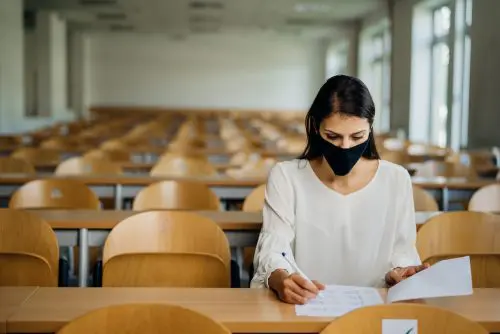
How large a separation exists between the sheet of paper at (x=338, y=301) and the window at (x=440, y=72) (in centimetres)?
896

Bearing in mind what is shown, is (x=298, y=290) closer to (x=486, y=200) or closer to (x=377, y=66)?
(x=486, y=200)

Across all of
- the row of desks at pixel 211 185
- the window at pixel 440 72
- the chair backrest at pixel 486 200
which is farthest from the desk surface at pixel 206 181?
the window at pixel 440 72

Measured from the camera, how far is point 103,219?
10.6 feet

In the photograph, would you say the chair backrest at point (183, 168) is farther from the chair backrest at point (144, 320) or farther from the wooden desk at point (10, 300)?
the chair backrest at point (144, 320)

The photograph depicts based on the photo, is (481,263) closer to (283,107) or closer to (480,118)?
(480,118)

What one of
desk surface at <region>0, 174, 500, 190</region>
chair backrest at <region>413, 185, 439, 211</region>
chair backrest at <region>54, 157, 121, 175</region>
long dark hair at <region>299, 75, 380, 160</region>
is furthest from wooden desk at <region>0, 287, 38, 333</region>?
chair backrest at <region>54, 157, 121, 175</region>

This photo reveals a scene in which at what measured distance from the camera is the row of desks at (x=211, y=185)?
485cm

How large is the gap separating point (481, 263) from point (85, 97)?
21897 millimetres

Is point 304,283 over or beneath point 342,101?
beneath

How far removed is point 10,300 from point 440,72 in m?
12.2

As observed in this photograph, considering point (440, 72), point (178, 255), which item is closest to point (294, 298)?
point (178, 255)

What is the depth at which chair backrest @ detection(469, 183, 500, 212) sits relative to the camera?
12.9 ft

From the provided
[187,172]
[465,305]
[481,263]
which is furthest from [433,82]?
[465,305]

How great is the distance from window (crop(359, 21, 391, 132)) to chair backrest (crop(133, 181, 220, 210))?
42.5 ft
